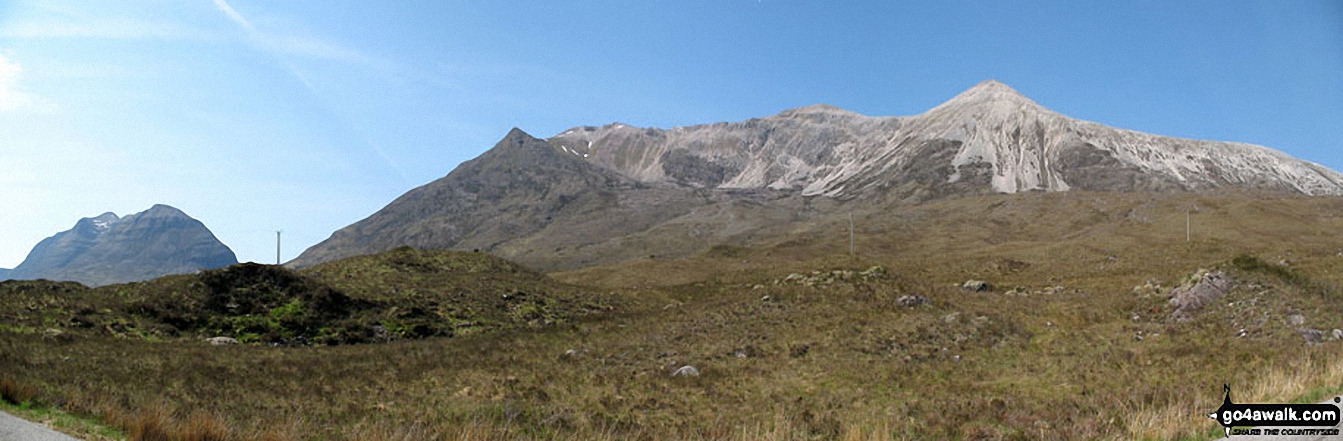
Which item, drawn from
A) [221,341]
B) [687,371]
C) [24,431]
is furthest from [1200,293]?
[221,341]

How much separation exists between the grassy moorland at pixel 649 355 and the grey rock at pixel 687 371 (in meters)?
0.74

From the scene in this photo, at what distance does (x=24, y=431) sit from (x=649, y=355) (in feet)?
62.7

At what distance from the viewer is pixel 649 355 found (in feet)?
86.2

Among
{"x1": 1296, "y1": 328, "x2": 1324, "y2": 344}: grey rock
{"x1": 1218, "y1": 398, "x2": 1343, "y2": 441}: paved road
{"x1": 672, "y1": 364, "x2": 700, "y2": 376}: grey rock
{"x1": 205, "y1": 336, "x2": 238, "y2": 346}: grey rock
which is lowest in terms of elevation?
{"x1": 672, "y1": 364, "x2": 700, "y2": 376}: grey rock

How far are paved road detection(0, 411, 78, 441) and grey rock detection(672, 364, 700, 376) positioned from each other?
1554 centimetres

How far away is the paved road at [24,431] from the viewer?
9240mm

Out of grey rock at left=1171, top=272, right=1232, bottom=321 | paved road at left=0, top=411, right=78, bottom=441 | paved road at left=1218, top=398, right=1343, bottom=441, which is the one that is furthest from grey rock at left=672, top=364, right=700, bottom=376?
grey rock at left=1171, top=272, right=1232, bottom=321

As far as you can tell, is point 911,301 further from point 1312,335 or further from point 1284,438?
point 1284,438

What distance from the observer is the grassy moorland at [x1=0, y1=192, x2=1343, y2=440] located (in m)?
13.8

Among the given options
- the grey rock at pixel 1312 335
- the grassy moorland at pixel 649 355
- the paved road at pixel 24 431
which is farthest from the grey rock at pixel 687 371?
the grey rock at pixel 1312 335

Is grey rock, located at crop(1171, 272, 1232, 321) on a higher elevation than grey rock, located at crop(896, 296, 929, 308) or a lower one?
higher

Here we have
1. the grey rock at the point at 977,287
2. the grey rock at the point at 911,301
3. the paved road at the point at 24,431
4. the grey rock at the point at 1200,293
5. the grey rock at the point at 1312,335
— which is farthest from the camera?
the grey rock at the point at 977,287

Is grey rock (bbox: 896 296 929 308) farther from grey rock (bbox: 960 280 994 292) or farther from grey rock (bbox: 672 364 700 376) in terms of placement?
grey rock (bbox: 672 364 700 376)

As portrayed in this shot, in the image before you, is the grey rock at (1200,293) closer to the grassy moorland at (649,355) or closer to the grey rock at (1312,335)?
the grassy moorland at (649,355)
